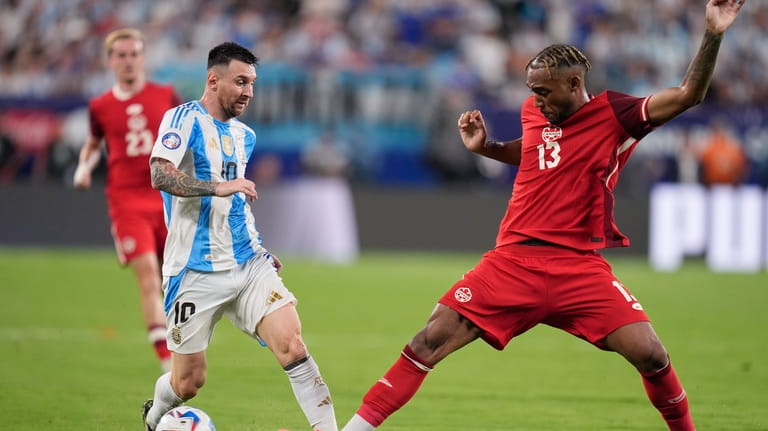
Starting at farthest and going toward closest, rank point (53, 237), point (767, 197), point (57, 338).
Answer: point (53, 237) → point (767, 197) → point (57, 338)

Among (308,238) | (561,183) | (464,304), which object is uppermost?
(561,183)

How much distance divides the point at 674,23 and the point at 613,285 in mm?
19060

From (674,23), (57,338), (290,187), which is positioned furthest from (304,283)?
(674,23)

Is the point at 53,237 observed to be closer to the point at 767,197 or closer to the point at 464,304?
the point at 767,197

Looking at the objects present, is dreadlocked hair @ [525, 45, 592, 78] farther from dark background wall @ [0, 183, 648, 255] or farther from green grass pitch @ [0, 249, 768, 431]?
dark background wall @ [0, 183, 648, 255]

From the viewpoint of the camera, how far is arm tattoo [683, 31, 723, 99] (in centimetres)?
574

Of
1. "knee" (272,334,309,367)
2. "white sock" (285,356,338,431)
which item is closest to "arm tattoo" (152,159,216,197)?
"knee" (272,334,309,367)

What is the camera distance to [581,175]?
20.4 ft

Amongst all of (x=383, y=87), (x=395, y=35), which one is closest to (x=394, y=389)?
(x=383, y=87)

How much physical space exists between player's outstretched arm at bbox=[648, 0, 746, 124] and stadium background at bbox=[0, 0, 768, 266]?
13.9 m

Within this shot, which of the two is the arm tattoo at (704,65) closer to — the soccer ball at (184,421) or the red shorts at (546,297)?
the red shorts at (546,297)

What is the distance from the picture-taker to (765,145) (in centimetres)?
2155

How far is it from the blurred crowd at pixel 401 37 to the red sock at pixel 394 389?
16575 mm

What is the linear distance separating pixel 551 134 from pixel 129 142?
14.2 feet
